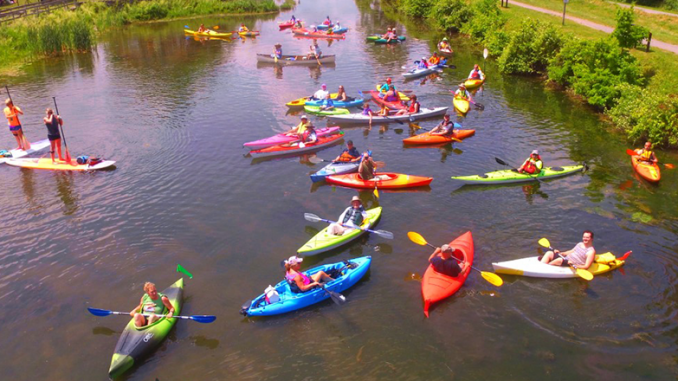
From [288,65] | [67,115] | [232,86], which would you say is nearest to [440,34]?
[288,65]

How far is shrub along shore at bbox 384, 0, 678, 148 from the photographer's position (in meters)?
22.1

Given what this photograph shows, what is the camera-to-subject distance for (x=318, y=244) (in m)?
15.6

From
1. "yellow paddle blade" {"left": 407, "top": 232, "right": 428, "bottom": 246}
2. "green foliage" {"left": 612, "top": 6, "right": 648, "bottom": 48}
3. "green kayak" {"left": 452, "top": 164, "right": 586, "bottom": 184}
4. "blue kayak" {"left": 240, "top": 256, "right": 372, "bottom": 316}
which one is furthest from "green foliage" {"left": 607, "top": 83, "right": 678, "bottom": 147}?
"blue kayak" {"left": 240, "top": 256, "right": 372, "bottom": 316}

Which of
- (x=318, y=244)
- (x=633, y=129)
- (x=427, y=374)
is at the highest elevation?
(x=633, y=129)

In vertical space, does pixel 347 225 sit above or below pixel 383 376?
above

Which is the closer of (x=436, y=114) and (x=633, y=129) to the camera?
(x=633, y=129)

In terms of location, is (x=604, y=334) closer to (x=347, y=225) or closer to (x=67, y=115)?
(x=347, y=225)

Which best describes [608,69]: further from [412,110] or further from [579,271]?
[579,271]

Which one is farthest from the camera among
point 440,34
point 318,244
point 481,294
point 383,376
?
point 440,34

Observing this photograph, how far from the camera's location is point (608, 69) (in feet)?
85.4

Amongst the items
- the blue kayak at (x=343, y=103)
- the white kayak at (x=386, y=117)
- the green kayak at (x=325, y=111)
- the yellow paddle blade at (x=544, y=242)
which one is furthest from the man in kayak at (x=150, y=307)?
the blue kayak at (x=343, y=103)

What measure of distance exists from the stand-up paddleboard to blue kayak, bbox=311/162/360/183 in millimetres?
8974

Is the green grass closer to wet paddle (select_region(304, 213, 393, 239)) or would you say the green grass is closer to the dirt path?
the dirt path

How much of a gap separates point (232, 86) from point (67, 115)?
9914 mm
